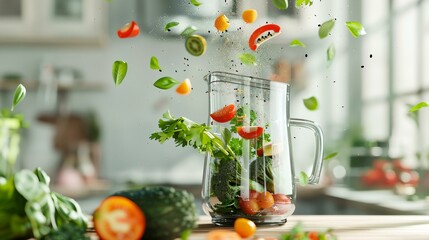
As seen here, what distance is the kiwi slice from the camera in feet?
3.53

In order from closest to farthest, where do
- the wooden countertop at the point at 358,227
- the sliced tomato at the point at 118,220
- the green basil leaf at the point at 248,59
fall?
the sliced tomato at the point at 118,220 → the wooden countertop at the point at 358,227 → the green basil leaf at the point at 248,59

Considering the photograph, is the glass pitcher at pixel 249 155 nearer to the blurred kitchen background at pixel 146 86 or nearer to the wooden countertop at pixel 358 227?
the wooden countertop at pixel 358 227

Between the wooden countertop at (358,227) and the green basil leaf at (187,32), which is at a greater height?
the green basil leaf at (187,32)

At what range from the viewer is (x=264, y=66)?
3.89ft

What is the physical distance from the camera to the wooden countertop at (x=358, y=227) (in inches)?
37.4

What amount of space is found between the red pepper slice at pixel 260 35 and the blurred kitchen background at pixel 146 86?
2530 millimetres

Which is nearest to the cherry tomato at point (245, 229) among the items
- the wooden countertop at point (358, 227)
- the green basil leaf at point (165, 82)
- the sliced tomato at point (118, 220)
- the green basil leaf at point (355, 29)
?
the wooden countertop at point (358, 227)

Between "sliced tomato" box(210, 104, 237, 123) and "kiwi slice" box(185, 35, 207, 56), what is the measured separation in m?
0.11

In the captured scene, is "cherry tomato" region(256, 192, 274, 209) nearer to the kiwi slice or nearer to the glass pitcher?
the glass pitcher

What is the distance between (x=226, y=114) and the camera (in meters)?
1.00

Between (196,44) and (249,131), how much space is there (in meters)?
0.18

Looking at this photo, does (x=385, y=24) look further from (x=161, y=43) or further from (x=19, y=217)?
(x=19, y=217)

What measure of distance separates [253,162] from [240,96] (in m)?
0.10

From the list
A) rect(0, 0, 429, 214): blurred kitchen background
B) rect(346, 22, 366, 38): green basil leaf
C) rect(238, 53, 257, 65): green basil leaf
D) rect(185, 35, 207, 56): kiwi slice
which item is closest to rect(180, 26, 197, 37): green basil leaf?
rect(185, 35, 207, 56): kiwi slice
